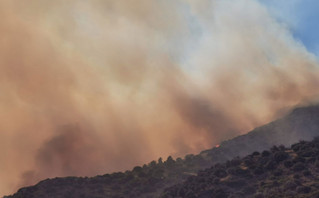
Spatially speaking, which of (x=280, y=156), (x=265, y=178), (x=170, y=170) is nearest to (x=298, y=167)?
(x=265, y=178)

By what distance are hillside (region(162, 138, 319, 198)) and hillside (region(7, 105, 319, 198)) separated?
84.2 feet

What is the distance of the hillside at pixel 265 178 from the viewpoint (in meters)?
74.1

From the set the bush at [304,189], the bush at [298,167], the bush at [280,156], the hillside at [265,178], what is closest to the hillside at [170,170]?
the hillside at [265,178]

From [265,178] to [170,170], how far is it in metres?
61.2

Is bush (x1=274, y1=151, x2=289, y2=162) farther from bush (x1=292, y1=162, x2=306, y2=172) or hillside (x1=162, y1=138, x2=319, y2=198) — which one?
bush (x1=292, y1=162, x2=306, y2=172)

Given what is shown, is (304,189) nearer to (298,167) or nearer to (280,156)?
(298,167)

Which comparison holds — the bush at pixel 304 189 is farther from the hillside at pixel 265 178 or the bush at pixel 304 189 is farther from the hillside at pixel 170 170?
the hillside at pixel 170 170

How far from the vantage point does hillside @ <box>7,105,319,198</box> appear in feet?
392

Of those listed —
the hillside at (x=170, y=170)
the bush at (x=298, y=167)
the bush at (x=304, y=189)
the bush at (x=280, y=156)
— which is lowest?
the bush at (x=304, y=189)

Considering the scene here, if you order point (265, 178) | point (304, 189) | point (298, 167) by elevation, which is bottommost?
point (304, 189)

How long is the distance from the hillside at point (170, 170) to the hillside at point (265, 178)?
84.2ft

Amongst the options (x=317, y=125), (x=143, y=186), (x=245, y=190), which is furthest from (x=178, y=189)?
(x=317, y=125)

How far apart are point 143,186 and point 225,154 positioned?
167 ft

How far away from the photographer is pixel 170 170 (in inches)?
5635
